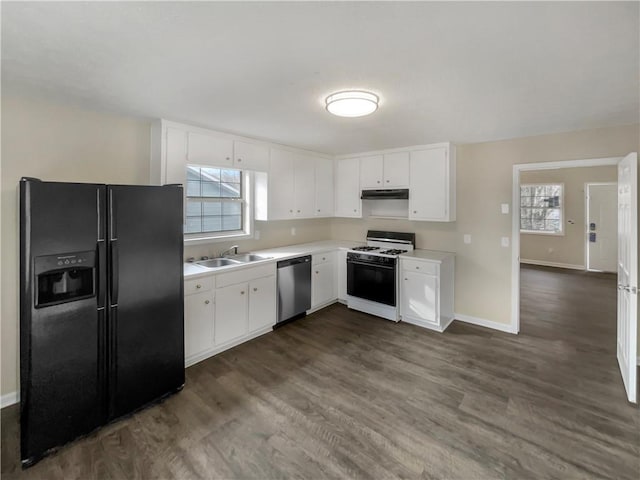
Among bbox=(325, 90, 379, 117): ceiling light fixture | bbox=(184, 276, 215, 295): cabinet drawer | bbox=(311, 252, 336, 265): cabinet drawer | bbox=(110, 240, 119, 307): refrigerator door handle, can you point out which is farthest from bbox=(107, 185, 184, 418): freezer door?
bbox=(311, 252, 336, 265): cabinet drawer

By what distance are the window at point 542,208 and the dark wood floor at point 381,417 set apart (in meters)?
5.06

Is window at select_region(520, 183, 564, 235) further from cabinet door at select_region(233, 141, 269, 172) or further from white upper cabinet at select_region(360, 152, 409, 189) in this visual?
cabinet door at select_region(233, 141, 269, 172)

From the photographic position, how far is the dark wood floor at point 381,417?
1.84m

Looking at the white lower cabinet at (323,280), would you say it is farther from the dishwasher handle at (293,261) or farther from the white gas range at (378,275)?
the white gas range at (378,275)

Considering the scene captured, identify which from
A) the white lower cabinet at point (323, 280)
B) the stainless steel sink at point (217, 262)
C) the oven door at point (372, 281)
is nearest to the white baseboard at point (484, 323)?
the oven door at point (372, 281)

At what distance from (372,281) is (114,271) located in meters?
3.03

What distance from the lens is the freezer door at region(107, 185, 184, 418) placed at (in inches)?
84.4

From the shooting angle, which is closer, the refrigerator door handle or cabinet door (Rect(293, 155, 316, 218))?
the refrigerator door handle

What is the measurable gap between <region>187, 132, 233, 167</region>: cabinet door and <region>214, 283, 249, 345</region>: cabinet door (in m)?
1.37

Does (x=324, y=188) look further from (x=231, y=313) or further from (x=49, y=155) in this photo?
(x=49, y=155)

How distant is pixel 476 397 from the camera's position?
251 cm

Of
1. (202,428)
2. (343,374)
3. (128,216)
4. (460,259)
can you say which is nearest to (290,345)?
(343,374)

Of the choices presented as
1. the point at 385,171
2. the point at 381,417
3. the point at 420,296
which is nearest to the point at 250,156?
the point at 385,171

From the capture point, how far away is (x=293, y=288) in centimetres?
398
